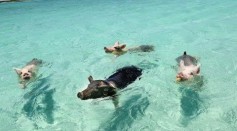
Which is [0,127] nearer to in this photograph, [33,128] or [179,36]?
[33,128]

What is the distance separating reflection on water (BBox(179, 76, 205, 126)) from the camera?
10.3m

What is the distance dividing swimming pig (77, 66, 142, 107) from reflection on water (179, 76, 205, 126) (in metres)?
1.95

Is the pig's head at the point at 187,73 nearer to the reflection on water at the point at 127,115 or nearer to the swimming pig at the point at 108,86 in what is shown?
the reflection on water at the point at 127,115

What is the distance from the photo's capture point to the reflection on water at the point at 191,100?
10312 mm

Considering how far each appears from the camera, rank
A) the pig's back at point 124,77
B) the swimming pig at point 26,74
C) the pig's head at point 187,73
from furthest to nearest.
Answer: the swimming pig at point 26,74 < the pig's back at point 124,77 < the pig's head at point 187,73

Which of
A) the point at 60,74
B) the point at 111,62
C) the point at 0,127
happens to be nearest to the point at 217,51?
the point at 111,62

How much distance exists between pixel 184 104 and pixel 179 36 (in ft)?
36.5

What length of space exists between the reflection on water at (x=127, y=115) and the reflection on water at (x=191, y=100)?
132 cm

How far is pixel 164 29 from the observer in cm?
2395

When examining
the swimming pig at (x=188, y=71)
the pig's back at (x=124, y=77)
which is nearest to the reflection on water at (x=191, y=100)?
the swimming pig at (x=188, y=71)

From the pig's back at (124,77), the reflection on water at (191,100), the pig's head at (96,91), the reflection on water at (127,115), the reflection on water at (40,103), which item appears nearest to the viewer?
the pig's head at (96,91)

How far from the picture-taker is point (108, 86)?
32.3 ft

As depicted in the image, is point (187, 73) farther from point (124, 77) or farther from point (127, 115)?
point (127, 115)

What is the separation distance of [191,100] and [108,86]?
3133 mm
